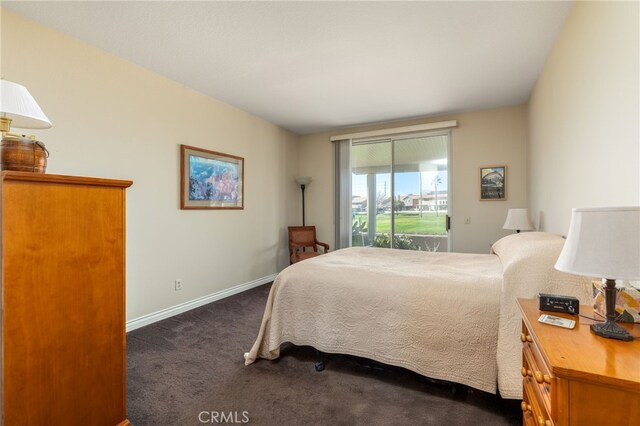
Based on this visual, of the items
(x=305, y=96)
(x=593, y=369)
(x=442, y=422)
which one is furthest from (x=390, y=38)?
(x=442, y=422)

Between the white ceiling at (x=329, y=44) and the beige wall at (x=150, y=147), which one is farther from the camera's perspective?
the beige wall at (x=150, y=147)

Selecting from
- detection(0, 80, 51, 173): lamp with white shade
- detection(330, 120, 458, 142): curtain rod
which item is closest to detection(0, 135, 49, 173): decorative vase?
detection(0, 80, 51, 173): lamp with white shade

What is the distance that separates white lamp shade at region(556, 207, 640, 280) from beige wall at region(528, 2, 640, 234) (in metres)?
0.66

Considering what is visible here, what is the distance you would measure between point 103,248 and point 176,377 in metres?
1.16

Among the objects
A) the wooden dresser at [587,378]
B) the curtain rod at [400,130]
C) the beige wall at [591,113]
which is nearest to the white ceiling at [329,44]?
the beige wall at [591,113]

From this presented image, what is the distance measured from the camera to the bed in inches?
62.7

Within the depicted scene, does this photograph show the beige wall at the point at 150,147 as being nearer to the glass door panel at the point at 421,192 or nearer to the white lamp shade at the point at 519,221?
the glass door panel at the point at 421,192

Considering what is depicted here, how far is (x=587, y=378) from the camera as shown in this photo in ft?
2.60

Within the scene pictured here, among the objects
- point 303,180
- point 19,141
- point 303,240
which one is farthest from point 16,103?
point 303,180

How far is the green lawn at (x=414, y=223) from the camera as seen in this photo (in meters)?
4.55

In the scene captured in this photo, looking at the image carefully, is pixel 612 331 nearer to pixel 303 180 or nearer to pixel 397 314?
pixel 397 314

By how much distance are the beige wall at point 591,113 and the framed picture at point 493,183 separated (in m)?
1.14

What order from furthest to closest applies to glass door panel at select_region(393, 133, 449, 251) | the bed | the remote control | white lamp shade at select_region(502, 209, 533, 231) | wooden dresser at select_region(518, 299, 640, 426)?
glass door panel at select_region(393, 133, 449, 251), white lamp shade at select_region(502, 209, 533, 231), the bed, the remote control, wooden dresser at select_region(518, 299, 640, 426)

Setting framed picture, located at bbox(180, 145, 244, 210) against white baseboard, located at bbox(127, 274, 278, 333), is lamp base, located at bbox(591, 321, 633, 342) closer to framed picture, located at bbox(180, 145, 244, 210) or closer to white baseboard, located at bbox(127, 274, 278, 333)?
white baseboard, located at bbox(127, 274, 278, 333)
